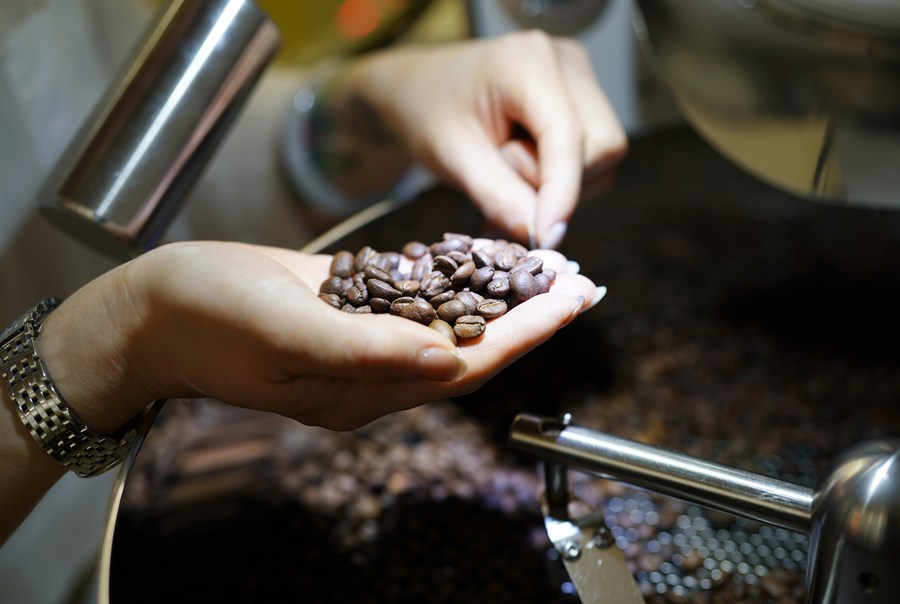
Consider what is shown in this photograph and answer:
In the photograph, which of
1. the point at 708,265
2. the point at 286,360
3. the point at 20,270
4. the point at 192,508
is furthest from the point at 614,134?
the point at 20,270

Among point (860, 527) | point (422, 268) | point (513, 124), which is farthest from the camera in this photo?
point (513, 124)

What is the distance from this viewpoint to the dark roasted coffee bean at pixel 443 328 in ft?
1.58

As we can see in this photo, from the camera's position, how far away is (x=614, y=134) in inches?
28.5

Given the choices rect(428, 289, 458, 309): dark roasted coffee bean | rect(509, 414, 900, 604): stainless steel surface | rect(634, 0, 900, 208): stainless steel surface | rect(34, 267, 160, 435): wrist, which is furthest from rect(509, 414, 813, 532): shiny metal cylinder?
rect(634, 0, 900, 208): stainless steel surface

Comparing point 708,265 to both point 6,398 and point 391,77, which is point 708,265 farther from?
point 6,398

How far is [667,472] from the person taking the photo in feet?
1.49

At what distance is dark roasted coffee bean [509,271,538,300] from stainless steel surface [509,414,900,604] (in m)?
0.09

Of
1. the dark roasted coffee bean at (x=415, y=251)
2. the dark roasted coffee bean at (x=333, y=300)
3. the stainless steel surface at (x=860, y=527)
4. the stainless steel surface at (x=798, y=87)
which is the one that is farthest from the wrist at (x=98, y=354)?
the stainless steel surface at (x=798, y=87)

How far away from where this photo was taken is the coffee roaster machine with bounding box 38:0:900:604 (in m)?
0.50

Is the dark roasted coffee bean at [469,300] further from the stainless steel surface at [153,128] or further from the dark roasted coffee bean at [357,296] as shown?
the stainless steel surface at [153,128]

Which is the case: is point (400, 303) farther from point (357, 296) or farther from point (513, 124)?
point (513, 124)

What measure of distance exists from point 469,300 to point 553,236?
12 centimetres

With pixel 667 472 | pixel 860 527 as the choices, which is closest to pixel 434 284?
pixel 667 472

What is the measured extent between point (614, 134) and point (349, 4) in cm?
76
